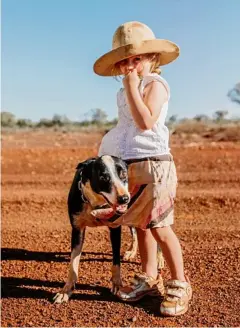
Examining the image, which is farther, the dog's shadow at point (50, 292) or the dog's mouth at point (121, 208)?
the dog's shadow at point (50, 292)

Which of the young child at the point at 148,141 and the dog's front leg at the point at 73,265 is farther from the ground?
the young child at the point at 148,141

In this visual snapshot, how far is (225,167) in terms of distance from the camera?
13648 mm

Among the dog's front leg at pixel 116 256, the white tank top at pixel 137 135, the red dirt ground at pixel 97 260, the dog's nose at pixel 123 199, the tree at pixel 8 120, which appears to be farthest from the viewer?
the tree at pixel 8 120

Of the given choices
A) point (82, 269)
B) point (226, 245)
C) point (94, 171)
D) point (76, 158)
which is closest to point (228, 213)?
point (226, 245)

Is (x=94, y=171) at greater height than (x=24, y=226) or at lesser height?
greater

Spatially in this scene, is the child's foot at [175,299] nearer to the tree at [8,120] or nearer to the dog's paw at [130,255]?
the dog's paw at [130,255]

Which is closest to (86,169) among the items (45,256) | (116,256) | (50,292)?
(116,256)

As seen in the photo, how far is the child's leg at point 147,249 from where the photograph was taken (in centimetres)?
439

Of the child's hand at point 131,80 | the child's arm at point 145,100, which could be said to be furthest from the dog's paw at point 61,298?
the child's hand at point 131,80

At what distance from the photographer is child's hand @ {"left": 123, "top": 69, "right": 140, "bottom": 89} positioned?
382 centimetres

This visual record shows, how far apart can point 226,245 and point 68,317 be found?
2.44m

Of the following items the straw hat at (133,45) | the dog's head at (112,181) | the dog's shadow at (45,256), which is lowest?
the dog's shadow at (45,256)

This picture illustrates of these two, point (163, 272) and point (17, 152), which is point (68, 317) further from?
point (17, 152)

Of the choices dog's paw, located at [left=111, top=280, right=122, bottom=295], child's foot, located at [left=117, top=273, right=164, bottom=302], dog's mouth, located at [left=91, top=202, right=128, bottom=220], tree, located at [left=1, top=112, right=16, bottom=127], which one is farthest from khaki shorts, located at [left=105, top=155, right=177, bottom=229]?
tree, located at [left=1, top=112, right=16, bottom=127]
